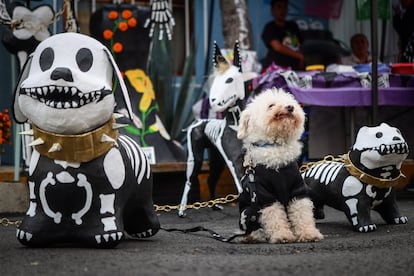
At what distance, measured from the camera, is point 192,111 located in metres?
7.33

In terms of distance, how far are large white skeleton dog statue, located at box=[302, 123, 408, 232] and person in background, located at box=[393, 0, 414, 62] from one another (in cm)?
371

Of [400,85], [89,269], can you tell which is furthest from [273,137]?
[400,85]

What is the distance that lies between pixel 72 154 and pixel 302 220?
49.2 inches

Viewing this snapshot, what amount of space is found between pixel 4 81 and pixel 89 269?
471 cm

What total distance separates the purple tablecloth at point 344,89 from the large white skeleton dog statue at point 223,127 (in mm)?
754

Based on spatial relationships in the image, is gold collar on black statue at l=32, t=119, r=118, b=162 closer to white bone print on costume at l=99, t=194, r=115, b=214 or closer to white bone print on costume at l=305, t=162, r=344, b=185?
white bone print on costume at l=99, t=194, r=115, b=214

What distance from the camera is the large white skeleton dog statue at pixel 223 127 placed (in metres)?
5.61

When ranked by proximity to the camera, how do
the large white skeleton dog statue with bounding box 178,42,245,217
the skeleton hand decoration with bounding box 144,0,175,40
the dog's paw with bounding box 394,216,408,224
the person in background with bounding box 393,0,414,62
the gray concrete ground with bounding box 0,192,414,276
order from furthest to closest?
the person in background with bounding box 393,0,414,62
the skeleton hand decoration with bounding box 144,0,175,40
the large white skeleton dog statue with bounding box 178,42,245,217
the dog's paw with bounding box 394,216,408,224
the gray concrete ground with bounding box 0,192,414,276

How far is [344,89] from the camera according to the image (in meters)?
6.57

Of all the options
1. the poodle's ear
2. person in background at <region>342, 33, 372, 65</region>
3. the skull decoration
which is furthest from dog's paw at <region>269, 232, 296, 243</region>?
person in background at <region>342, 33, 372, 65</region>

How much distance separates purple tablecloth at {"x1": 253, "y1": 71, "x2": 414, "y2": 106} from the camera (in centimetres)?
650

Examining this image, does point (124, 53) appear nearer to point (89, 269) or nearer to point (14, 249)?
point (14, 249)

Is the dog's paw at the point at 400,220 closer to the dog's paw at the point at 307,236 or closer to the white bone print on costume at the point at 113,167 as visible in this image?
the dog's paw at the point at 307,236

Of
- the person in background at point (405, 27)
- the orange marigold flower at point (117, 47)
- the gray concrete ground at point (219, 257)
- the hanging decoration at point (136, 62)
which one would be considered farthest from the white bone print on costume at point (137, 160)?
the person in background at point (405, 27)
